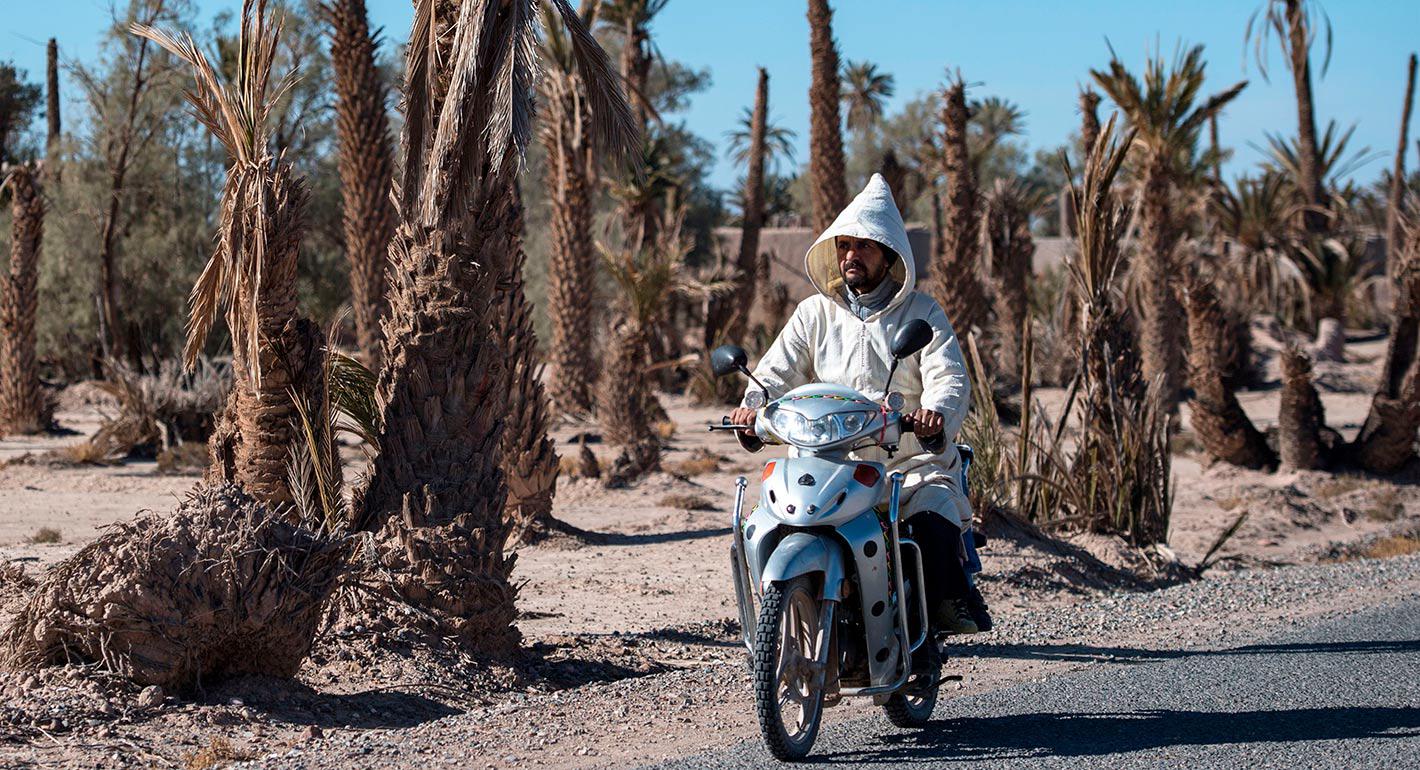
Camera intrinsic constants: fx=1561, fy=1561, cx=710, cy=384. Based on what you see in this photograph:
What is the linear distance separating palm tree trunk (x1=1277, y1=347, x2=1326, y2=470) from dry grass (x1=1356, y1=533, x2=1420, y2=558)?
374 centimetres

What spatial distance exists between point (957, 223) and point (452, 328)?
50.5 ft

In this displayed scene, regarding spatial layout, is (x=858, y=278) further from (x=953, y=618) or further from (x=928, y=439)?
(x=953, y=618)

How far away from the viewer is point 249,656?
6090mm

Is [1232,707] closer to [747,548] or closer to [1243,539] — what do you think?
[747,548]

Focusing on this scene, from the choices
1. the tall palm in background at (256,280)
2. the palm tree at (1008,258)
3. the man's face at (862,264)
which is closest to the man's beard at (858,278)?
the man's face at (862,264)

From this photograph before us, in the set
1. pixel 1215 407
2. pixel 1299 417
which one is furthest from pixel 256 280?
pixel 1299 417

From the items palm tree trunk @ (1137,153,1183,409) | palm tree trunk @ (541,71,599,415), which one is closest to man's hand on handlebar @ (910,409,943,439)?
palm tree trunk @ (1137,153,1183,409)

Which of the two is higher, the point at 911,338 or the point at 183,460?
the point at 911,338

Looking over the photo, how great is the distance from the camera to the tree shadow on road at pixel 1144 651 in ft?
24.8

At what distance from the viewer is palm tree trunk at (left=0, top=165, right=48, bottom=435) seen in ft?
61.2

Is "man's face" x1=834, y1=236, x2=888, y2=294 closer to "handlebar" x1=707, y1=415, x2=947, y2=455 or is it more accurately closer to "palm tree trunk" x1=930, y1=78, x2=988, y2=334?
"handlebar" x1=707, y1=415, x2=947, y2=455

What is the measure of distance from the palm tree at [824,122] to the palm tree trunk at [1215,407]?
7.45 m

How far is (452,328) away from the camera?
23.2 ft

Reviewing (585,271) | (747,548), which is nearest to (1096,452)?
(747,548)
